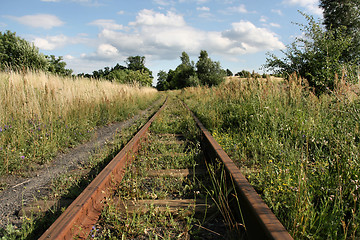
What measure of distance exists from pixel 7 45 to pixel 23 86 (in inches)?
735

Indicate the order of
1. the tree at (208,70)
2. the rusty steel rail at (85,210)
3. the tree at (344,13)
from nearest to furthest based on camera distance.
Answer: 1. the rusty steel rail at (85,210)
2. the tree at (344,13)
3. the tree at (208,70)

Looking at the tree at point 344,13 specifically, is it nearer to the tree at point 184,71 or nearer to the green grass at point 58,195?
the green grass at point 58,195

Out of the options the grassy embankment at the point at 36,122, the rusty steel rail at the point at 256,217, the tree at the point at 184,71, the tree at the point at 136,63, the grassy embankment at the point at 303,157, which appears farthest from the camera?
the tree at the point at 136,63

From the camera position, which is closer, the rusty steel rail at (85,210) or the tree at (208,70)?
the rusty steel rail at (85,210)

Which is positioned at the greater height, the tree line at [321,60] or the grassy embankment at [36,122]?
the tree line at [321,60]

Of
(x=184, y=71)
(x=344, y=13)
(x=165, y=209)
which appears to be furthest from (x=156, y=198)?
(x=184, y=71)

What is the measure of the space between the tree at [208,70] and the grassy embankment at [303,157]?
5410cm

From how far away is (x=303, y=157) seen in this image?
2.69m

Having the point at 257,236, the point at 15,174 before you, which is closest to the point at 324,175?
the point at 257,236

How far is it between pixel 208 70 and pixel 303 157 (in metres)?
61.8

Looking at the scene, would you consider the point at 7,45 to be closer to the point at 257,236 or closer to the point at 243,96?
the point at 243,96

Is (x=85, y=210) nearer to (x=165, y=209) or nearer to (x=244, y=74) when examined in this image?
(x=165, y=209)

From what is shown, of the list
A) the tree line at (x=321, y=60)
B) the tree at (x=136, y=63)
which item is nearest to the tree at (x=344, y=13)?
the tree line at (x=321, y=60)

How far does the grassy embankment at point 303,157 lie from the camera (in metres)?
1.71
